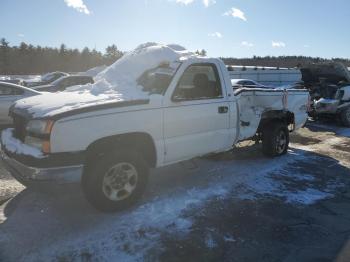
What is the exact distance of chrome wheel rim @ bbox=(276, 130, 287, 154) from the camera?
24.7ft

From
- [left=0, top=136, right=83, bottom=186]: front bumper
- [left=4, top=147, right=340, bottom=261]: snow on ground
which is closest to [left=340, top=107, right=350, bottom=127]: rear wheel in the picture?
[left=4, top=147, right=340, bottom=261]: snow on ground

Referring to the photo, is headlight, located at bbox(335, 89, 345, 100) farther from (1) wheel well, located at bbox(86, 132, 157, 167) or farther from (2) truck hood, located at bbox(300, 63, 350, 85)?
(1) wheel well, located at bbox(86, 132, 157, 167)

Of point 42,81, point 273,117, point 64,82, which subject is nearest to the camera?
point 273,117

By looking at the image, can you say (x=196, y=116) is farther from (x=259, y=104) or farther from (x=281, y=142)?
(x=281, y=142)

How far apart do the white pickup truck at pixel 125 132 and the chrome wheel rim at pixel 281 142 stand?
5.28ft

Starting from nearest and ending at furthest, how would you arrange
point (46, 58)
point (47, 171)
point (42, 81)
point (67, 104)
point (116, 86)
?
1. point (47, 171)
2. point (67, 104)
3. point (116, 86)
4. point (42, 81)
5. point (46, 58)

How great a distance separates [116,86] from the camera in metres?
5.36

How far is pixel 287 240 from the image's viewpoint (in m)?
4.07

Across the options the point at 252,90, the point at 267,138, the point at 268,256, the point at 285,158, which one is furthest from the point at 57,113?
the point at 285,158

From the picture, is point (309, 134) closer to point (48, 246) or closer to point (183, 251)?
point (183, 251)

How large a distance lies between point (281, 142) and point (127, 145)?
4.12 m

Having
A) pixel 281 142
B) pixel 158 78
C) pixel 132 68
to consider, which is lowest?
pixel 281 142

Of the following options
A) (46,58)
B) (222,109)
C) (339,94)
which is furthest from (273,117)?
(46,58)

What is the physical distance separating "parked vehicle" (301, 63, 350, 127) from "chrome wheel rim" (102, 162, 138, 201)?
10100mm
